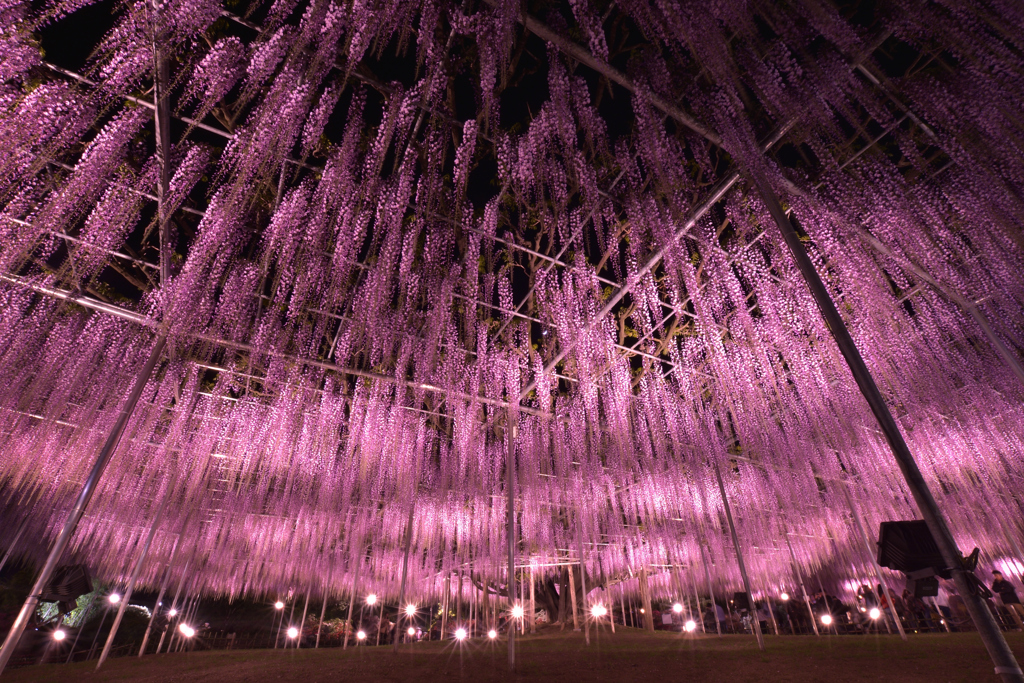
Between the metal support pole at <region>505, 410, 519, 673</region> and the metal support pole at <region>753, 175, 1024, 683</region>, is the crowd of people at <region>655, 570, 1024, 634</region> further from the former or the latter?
the metal support pole at <region>753, 175, 1024, 683</region>

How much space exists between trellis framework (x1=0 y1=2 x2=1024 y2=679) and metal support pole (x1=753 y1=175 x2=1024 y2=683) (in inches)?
11.8

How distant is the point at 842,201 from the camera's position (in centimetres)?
618

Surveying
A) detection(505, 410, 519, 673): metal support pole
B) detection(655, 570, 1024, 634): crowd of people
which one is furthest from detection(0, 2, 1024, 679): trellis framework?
detection(655, 570, 1024, 634): crowd of people

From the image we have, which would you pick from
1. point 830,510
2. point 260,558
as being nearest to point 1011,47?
point 830,510

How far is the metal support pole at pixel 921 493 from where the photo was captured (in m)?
2.79

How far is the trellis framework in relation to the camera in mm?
4918

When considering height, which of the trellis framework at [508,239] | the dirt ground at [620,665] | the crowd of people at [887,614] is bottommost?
the dirt ground at [620,665]

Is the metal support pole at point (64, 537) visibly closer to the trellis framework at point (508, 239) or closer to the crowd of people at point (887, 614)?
the trellis framework at point (508, 239)

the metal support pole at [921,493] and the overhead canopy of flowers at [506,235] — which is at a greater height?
the overhead canopy of flowers at [506,235]

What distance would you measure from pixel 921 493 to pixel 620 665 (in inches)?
234

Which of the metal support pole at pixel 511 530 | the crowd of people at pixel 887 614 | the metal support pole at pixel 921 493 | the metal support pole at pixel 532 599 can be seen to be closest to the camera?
the metal support pole at pixel 921 493

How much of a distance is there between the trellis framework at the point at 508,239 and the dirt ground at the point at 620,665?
4.56 metres

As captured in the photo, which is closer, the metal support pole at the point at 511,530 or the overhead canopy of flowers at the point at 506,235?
the overhead canopy of flowers at the point at 506,235

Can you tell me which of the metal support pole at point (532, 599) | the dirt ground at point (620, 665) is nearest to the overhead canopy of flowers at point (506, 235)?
the metal support pole at point (532, 599)
